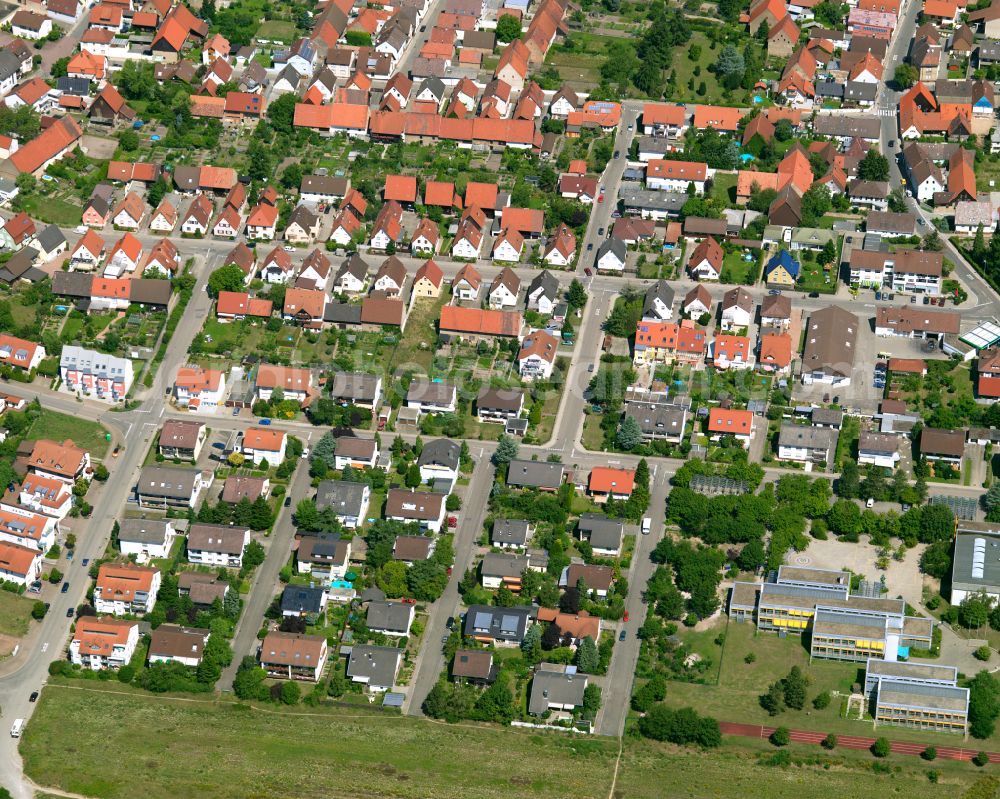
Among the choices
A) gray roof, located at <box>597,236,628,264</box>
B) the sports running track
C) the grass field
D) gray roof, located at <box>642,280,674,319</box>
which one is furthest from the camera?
gray roof, located at <box>597,236,628,264</box>

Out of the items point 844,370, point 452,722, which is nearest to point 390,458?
point 452,722

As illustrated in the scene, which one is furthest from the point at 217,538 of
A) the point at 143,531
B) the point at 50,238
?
the point at 50,238

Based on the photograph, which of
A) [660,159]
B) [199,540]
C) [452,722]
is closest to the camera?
[452,722]

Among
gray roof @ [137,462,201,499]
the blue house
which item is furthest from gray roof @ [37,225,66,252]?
the blue house

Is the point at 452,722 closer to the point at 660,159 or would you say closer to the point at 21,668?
the point at 21,668

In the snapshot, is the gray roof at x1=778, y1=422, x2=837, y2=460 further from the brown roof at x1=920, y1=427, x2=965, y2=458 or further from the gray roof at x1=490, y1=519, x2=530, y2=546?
the gray roof at x1=490, y1=519, x2=530, y2=546

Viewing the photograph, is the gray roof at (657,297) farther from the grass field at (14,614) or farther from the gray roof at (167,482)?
the grass field at (14,614)

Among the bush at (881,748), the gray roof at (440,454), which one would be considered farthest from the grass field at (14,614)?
the bush at (881,748)
